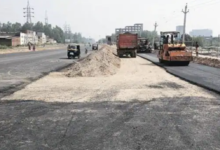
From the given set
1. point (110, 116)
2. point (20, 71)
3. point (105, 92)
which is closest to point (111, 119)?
point (110, 116)

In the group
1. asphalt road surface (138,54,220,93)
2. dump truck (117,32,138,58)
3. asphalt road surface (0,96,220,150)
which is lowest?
asphalt road surface (0,96,220,150)

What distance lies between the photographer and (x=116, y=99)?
10281 millimetres

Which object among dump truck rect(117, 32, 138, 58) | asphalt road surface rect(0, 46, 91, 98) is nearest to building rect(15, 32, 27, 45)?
dump truck rect(117, 32, 138, 58)

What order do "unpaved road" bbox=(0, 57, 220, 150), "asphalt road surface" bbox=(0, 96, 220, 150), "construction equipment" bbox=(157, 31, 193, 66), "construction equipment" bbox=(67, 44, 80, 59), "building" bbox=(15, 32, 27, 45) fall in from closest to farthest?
"asphalt road surface" bbox=(0, 96, 220, 150) < "unpaved road" bbox=(0, 57, 220, 150) < "construction equipment" bbox=(157, 31, 193, 66) < "construction equipment" bbox=(67, 44, 80, 59) < "building" bbox=(15, 32, 27, 45)

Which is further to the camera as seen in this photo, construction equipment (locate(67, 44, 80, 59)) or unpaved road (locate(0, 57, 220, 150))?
construction equipment (locate(67, 44, 80, 59))

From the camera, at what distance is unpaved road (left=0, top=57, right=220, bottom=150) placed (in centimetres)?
575

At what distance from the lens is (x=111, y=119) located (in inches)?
297

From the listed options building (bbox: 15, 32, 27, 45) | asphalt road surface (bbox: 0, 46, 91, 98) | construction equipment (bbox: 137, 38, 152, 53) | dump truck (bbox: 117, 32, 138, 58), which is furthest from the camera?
building (bbox: 15, 32, 27, 45)

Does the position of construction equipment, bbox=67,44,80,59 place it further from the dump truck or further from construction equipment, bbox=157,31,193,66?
construction equipment, bbox=157,31,193,66

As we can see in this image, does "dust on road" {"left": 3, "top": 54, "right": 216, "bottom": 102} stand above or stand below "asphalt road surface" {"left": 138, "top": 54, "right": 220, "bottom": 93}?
below

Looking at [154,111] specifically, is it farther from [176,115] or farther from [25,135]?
[25,135]

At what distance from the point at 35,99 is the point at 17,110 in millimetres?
1746

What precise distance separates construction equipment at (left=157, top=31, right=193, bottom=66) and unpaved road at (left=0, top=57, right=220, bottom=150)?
11.6 metres

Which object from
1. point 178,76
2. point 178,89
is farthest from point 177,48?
point 178,89
